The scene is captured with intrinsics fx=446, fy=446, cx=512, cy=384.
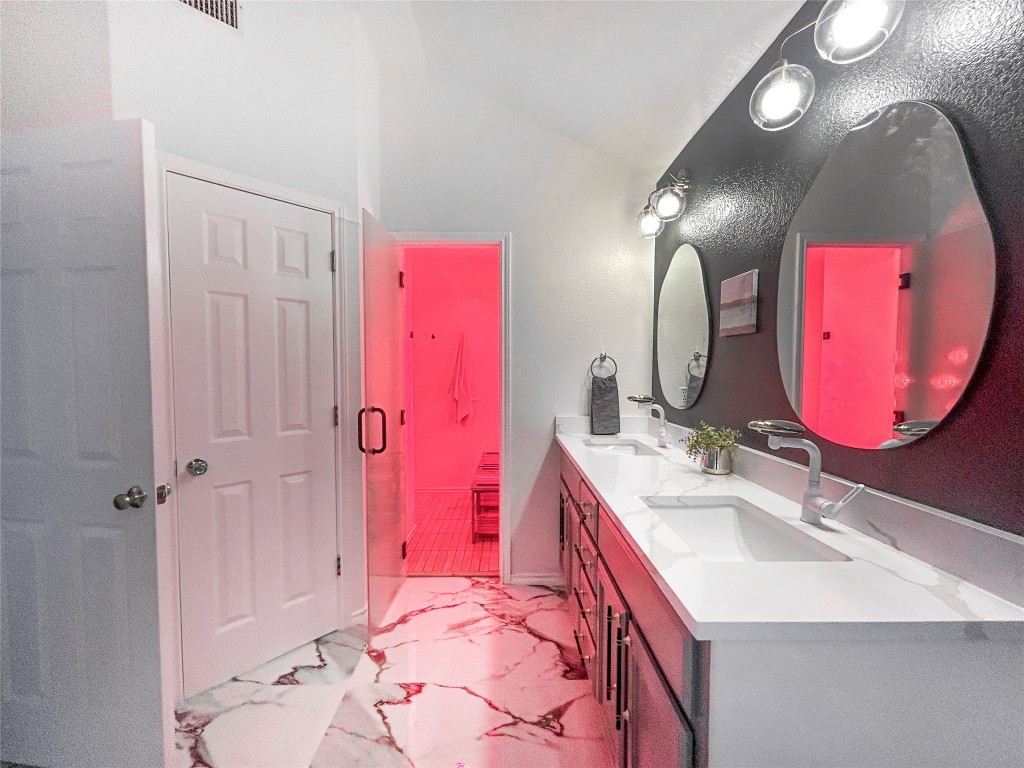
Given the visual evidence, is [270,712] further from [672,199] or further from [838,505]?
[672,199]

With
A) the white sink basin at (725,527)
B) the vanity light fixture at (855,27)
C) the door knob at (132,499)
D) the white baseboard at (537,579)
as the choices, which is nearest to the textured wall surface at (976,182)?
the vanity light fixture at (855,27)

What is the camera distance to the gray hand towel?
8.38ft

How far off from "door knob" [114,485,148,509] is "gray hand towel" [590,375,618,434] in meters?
2.00

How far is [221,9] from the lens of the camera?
1.72 m

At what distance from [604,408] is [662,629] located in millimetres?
1718

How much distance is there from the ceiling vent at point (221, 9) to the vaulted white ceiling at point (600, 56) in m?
0.57

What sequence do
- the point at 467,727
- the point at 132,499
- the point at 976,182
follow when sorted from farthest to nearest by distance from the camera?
the point at 467,727 → the point at 132,499 → the point at 976,182

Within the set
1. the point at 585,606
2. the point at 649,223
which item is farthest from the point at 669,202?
the point at 585,606

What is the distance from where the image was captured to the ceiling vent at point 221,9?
1.65m

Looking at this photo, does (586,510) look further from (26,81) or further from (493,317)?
(493,317)

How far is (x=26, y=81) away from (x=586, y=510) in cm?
235

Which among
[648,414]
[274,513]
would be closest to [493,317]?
[648,414]

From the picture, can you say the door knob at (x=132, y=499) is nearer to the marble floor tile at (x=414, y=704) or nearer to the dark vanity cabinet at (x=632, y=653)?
the marble floor tile at (x=414, y=704)

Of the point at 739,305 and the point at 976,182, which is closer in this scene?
the point at 976,182
